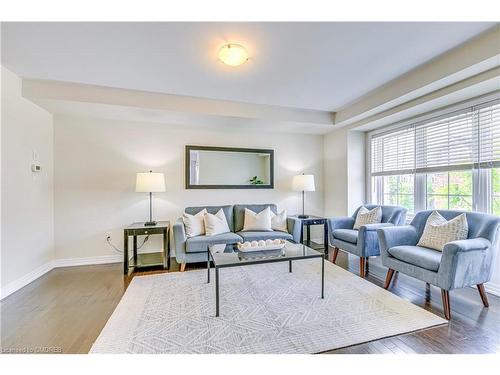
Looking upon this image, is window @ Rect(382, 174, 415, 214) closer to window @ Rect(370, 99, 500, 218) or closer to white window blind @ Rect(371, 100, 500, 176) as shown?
window @ Rect(370, 99, 500, 218)

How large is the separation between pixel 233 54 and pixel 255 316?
230 cm

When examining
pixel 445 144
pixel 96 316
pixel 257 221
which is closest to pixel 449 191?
pixel 445 144

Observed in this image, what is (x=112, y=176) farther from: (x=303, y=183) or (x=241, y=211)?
(x=303, y=183)

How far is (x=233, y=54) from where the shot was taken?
81.0 inches

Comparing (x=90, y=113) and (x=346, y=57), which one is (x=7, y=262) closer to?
(x=90, y=113)

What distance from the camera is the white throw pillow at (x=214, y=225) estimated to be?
3395 millimetres

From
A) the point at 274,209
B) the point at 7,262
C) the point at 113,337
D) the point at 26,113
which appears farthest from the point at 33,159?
the point at 274,209

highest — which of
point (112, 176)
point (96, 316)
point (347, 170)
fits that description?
point (347, 170)

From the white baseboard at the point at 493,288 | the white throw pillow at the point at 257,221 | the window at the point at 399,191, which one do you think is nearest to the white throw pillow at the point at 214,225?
the white throw pillow at the point at 257,221

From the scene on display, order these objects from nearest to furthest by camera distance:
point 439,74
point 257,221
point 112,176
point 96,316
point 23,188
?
point 96,316 → point 439,74 → point 23,188 → point 112,176 → point 257,221

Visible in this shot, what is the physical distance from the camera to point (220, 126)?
395 cm
